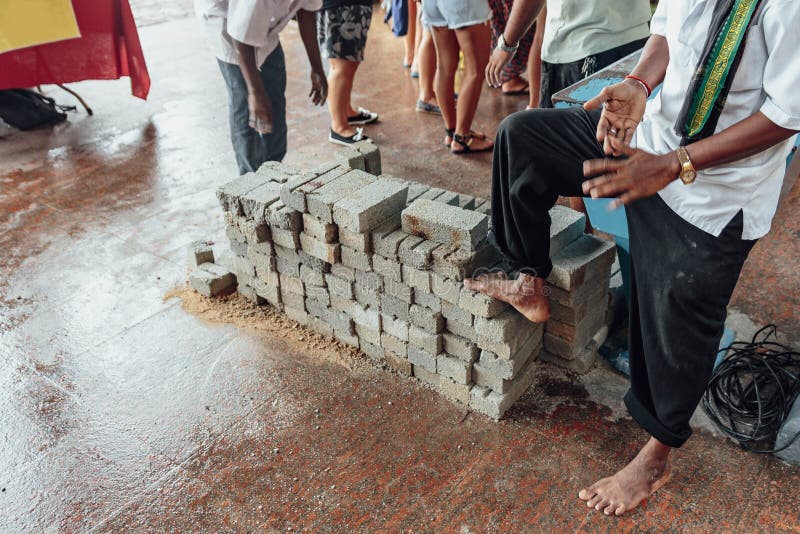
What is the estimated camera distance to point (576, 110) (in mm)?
2338

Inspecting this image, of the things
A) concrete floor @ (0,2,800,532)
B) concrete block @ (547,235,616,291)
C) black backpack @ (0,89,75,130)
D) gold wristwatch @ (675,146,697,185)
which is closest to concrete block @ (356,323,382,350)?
concrete floor @ (0,2,800,532)

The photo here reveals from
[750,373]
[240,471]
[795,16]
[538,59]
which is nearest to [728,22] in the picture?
[795,16]

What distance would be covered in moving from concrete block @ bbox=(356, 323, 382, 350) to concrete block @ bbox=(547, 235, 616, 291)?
87 cm

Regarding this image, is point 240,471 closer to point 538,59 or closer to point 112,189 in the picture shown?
point 112,189

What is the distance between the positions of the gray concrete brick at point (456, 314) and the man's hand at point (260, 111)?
5.49ft

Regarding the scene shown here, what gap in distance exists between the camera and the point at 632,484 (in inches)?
94.0

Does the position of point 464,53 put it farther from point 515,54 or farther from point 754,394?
point 754,394

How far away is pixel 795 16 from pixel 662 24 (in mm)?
614

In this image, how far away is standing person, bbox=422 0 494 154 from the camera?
465cm

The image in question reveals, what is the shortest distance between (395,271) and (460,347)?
0.45 m

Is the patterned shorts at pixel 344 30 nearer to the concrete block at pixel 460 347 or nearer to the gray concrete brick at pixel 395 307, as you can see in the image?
the gray concrete brick at pixel 395 307

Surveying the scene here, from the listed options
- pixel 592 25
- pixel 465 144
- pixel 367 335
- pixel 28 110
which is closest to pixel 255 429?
pixel 367 335

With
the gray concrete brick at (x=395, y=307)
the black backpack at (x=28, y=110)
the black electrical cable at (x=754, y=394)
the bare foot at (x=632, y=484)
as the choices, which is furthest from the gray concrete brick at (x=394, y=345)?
the black backpack at (x=28, y=110)

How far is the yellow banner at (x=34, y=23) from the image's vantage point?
5.48 m
